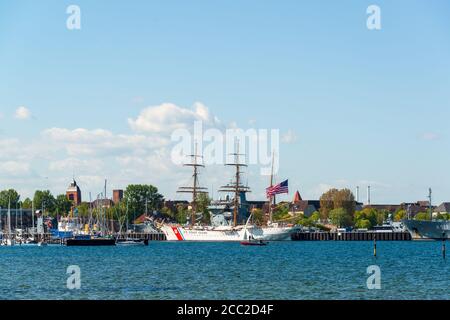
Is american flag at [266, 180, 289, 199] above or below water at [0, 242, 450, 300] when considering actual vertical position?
above

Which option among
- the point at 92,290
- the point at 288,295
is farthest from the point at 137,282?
the point at 288,295

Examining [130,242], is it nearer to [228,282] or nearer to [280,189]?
[280,189]

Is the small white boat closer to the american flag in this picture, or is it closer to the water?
the american flag

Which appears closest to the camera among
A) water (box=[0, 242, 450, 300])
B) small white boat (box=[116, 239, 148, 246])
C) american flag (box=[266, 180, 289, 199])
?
water (box=[0, 242, 450, 300])

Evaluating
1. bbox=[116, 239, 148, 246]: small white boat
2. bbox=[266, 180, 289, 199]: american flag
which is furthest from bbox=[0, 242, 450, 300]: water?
bbox=[116, 239, 148, 246]: small white boat

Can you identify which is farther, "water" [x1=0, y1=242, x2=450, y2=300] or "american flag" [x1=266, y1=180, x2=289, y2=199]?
"american flag" [x1=266, y1=180, x2=289, y2=199]

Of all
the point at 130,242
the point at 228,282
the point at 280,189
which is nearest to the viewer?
the point at 228,282

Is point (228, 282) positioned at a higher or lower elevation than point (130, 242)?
higher

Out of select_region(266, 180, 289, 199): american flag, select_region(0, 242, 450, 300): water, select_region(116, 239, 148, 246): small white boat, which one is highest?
select_region(266, 180, 289, 199): american flag

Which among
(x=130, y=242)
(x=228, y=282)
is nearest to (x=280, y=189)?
(x=130, y=242)

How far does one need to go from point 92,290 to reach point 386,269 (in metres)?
35.9

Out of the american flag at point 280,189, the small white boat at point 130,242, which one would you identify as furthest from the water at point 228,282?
the small white boat at point 130,242
